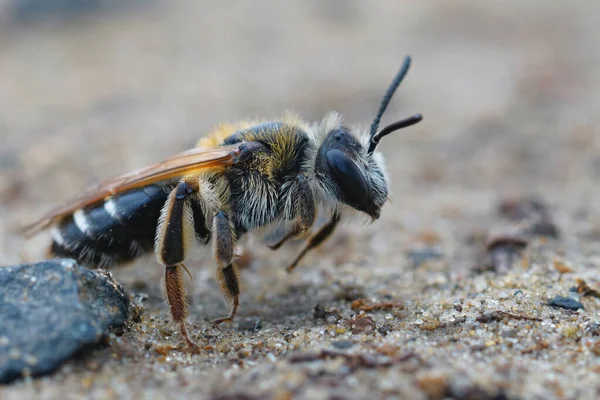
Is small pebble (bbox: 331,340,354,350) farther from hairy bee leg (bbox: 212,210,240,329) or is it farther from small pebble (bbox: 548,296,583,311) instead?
small pebble (bbox: 548,296,583,311)

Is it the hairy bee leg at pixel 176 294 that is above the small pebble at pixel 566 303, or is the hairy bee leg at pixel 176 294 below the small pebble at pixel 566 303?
above

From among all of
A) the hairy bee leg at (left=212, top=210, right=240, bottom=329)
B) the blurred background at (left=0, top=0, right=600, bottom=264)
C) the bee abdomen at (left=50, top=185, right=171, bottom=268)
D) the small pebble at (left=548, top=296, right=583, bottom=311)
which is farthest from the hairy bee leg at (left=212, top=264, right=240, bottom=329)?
the blurred background at (left=0, top=0, right=600, bottom=264)

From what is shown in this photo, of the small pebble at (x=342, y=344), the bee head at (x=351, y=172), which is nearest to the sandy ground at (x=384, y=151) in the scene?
the small pebble at (x=342, y=344)

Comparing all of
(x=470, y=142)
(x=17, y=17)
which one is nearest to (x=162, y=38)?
(x=17, y=17)

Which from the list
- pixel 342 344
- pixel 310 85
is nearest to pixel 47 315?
pixel 342 344

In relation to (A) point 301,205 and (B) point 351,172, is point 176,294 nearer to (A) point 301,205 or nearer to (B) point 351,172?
(A) point 301,205

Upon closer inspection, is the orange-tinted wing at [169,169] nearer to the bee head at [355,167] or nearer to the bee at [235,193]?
the bee at [235,193]

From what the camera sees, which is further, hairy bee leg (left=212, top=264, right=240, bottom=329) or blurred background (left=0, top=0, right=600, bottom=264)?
blurred background (left=0, top=0, right=600, bottom=264)
